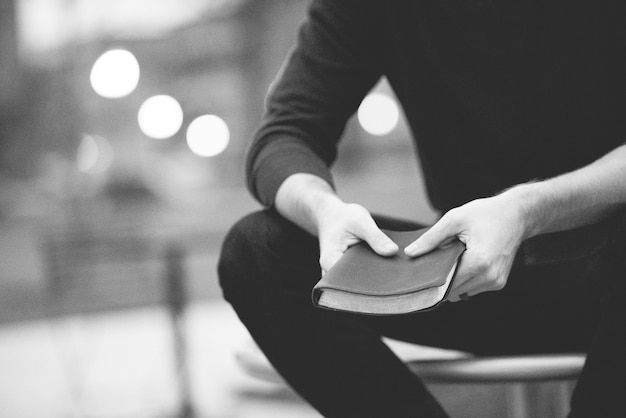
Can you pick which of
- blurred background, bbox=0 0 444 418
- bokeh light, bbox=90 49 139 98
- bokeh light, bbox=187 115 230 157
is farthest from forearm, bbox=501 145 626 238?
bokeh light, bbox=187 115 230 157

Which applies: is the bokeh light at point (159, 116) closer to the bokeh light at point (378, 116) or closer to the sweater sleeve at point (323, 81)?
the bokeh light at point (378, 116)

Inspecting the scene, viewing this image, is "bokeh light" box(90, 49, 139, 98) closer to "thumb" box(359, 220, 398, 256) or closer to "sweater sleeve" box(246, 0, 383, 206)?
"sweater sleeve" box(246, 0, 383, 206)

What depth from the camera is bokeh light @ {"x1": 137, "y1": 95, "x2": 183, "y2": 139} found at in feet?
25.1

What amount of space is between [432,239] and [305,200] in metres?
0.18

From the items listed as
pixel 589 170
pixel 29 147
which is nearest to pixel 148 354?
pixel 589 170

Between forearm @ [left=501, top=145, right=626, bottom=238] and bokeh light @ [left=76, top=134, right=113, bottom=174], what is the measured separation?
19.4 ft

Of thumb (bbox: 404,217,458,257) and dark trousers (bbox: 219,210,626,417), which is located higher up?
thumb (bbox: 404,217,458,257)

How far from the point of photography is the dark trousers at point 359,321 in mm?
780

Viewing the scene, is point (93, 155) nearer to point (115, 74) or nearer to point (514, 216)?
point (115, 74)

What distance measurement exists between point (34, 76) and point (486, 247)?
6366 mm

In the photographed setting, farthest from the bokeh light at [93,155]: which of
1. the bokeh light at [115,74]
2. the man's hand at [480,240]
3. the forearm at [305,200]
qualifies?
the man's hand at [480,240]

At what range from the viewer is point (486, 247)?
64 centimetres

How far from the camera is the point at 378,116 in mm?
6793

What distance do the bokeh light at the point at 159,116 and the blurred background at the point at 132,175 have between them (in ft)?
0.05
